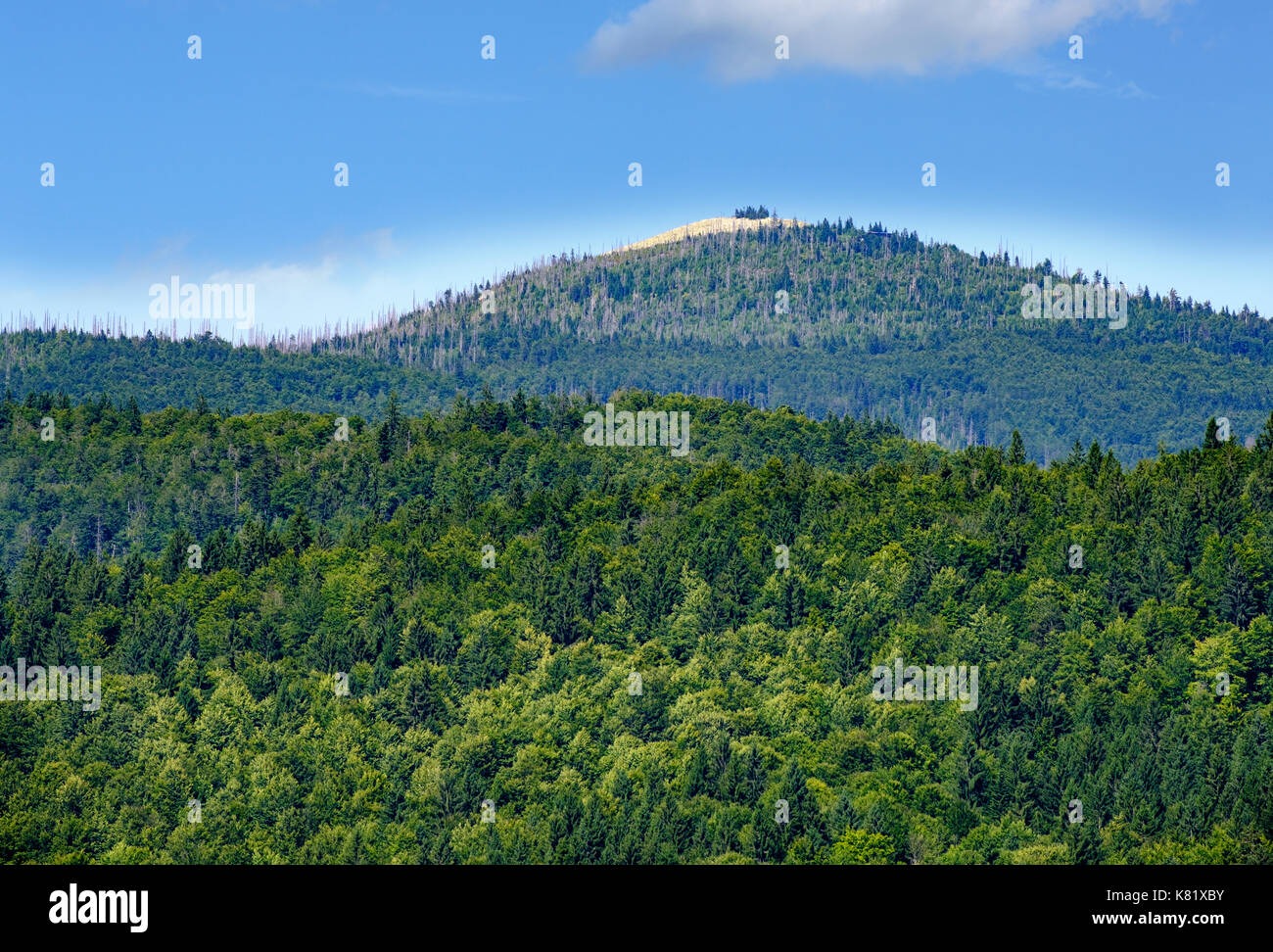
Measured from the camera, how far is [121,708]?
132m

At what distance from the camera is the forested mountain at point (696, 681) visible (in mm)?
107688

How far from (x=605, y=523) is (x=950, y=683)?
4970 centimetres

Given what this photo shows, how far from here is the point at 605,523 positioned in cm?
16412

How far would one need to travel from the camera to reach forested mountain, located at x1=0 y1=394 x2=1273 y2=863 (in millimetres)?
107688

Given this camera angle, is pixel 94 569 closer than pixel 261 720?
No

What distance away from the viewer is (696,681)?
12619 centimetres
